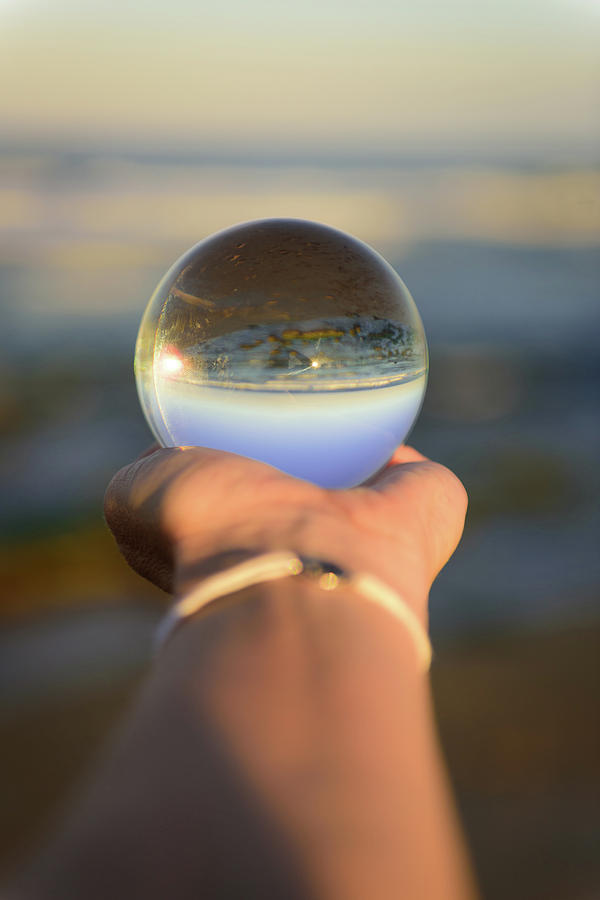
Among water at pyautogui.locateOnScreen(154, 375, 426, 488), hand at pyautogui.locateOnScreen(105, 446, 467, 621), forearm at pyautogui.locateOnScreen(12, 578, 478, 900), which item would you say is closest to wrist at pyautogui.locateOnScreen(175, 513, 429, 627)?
hand at pyautogui.locateOnScreen(105, 446, 467, 621)

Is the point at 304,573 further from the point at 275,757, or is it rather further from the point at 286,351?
the point at 286,351

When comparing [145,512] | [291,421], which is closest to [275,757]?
[145,512]

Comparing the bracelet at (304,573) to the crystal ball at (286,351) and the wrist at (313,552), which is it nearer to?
the wrist at (313,552)

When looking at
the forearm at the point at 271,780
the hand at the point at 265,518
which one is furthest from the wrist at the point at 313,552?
the forearm at the point at 271,780

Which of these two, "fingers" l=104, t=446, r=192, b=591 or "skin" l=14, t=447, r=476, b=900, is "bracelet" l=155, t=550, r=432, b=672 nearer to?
"skin" l=14, t=447, r=476, b=900

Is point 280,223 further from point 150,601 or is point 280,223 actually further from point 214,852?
point 150,601

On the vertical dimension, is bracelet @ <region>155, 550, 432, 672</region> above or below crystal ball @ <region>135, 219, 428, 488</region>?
below
